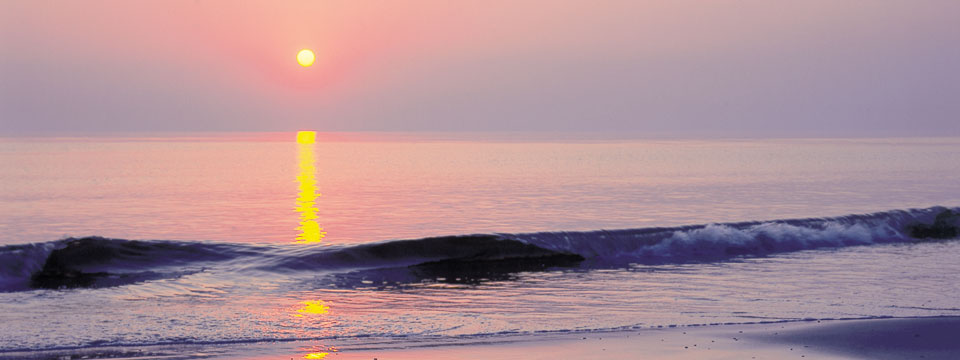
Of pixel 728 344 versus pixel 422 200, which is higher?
pixel 422 200

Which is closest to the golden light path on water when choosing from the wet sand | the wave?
the wave

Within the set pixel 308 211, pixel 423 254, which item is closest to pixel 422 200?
pixel 308 211

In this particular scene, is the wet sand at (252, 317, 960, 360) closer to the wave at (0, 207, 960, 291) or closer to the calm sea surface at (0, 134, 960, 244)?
the wave at (0, 207, 960, 291)

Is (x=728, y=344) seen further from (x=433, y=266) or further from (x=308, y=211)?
(x=308, y=211)

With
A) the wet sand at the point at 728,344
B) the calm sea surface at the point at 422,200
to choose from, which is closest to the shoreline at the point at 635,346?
the wet sand at the point at 728,344

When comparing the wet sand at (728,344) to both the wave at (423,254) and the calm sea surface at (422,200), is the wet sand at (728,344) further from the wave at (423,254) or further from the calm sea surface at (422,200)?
the calm sea surface at (422,200)

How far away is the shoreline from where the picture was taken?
27.7 feet

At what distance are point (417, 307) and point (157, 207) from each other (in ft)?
62.1

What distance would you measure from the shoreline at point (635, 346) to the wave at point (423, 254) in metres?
4.78

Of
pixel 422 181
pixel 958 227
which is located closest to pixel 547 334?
pixel 958 227

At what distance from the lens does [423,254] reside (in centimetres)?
1684

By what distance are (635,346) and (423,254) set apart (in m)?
8.36

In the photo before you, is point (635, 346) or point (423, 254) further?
point (423, 254)

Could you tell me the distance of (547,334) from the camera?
9.49 m
